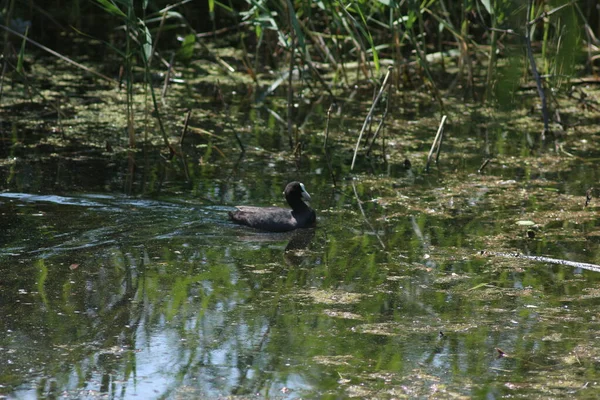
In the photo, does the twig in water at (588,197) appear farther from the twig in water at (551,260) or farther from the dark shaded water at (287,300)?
the twig in water at (551,260)

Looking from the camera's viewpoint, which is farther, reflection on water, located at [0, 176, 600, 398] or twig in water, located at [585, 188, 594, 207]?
twig in water, located at [585, 188, 594, 207]

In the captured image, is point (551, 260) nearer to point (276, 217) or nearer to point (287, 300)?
point (287, 300)

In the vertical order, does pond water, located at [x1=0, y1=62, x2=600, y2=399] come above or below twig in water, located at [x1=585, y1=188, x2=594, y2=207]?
below

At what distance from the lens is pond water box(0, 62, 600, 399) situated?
11.8 ft

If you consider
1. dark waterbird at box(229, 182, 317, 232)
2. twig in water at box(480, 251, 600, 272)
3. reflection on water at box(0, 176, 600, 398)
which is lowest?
reflection on water at box(0, 176, 600, 398)

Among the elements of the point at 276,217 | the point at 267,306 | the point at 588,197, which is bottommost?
the point at 267,306

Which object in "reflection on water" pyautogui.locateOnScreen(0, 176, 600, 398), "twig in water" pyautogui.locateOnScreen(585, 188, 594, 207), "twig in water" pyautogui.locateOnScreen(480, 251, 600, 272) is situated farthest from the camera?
"twig in water" pyautogui.locateOnScreen(585, 188, 594, 207)

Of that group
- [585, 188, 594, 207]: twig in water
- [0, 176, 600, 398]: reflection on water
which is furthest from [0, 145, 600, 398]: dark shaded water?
[585, 188, 594, 207]: twig in water

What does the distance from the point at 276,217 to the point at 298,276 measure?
1.17 meters

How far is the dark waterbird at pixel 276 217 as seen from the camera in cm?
611

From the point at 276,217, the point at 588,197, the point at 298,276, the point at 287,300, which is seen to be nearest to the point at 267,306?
the point at 287,300

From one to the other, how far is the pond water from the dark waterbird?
105mm

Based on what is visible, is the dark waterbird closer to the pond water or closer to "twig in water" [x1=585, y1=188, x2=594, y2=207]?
the pond water

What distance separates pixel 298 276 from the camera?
5043 millimetres
